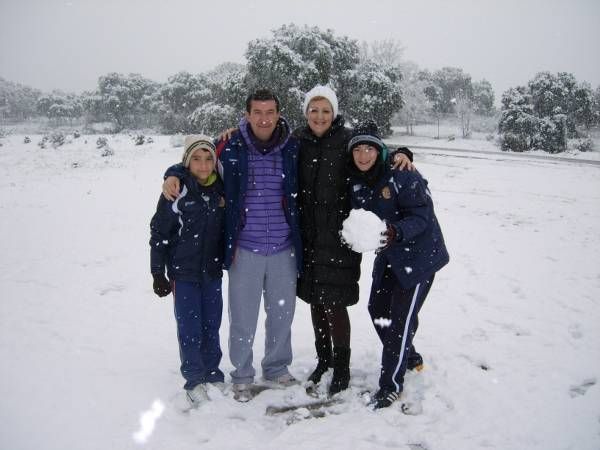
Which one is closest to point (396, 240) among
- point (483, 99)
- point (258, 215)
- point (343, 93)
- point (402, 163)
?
point (402, 163)

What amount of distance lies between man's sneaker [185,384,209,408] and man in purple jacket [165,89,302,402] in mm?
242

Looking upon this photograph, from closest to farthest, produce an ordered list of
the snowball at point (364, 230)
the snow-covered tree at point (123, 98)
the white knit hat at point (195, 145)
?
the snowball at point (364, 230) → the white knit hat at point (195, 145) → the snow-covered tree at point (123, 98)

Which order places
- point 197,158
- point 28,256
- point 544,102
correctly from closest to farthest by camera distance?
1. point 197,158
2. point 28,256
3. point 544,102

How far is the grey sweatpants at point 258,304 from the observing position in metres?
2.99

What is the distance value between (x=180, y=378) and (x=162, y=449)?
83 centimetres

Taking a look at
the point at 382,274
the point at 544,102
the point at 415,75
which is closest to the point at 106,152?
the point at 382,274

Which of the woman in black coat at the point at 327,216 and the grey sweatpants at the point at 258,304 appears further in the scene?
the grey sweatpants at the point at 258,304

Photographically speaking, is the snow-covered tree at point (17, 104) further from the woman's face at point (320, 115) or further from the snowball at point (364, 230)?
the snowball at point (364, 230)

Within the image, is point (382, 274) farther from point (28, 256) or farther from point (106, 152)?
point (106, 152)

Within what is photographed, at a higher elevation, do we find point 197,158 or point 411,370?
point 197,158

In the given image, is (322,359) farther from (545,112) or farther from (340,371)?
(545,112)

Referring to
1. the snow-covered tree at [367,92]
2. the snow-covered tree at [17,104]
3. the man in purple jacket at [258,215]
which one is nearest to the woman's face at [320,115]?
the man in purple jacket at [258,215]

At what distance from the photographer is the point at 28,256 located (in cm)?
636

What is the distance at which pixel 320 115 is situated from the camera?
281 cm
